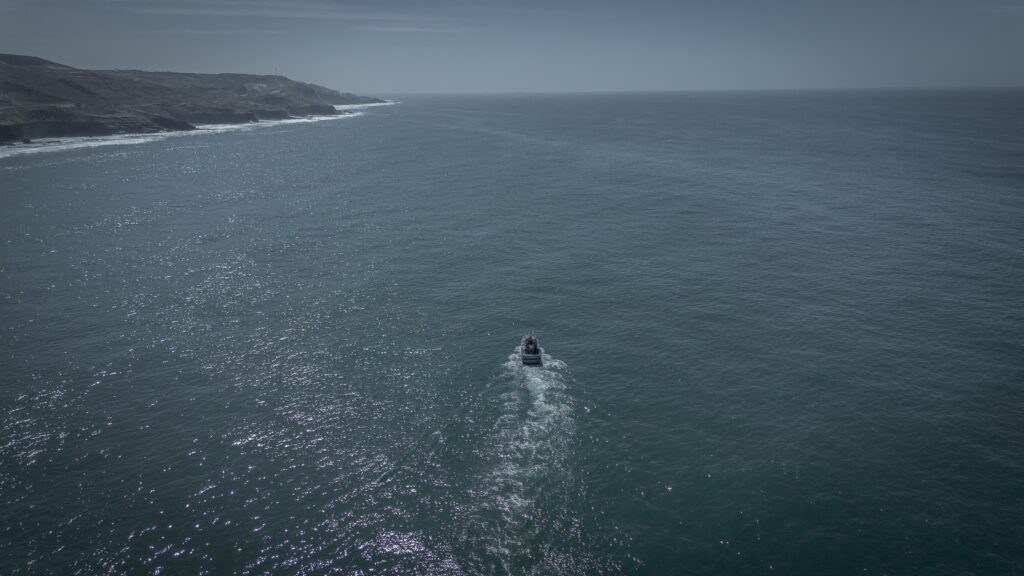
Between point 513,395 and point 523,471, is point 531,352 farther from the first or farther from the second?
point 523,471

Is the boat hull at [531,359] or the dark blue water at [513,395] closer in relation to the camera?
the dark blue water at [513,395]

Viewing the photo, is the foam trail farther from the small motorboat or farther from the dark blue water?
the small motorboat

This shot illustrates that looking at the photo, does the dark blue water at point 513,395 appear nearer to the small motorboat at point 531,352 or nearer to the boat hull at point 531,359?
the boat hull at point 531,359

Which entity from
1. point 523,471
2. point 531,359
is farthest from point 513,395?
point 523,471

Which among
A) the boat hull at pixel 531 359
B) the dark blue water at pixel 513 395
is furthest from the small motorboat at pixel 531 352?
the dark blue water at pixel 513 395

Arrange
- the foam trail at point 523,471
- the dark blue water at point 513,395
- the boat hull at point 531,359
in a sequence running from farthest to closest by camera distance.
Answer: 1. the boat hull at point 531,359
2. the dark blue water at point 513,395
3. the foam trail at point 523,471

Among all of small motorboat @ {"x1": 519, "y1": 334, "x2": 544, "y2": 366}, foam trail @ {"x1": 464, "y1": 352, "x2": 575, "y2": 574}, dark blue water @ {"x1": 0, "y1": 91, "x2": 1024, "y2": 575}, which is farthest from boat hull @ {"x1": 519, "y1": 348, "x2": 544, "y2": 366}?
dark blue water @ {"x1": 0, "y1": 91, "x2": 1024, "y2": 575}
